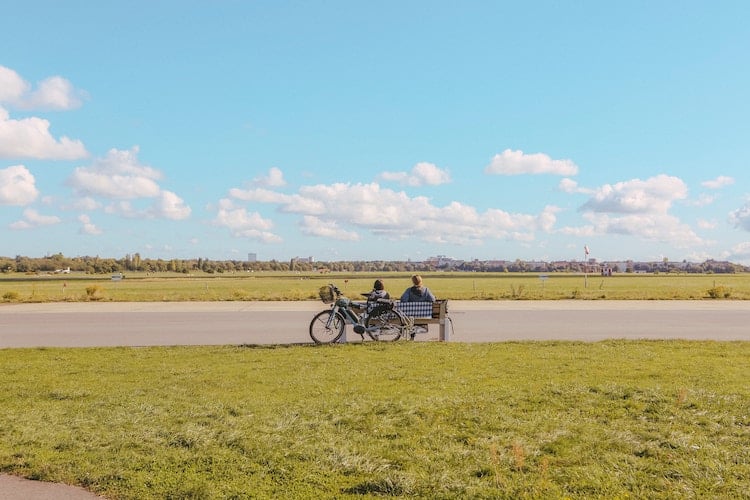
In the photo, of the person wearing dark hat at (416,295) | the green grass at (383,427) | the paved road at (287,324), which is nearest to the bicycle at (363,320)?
the person wearing dark hat at (416,295)

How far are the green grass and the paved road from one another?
407 centimetres

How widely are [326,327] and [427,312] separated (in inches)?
87.8

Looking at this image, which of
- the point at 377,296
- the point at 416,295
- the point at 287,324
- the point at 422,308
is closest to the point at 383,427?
the point at 377,296

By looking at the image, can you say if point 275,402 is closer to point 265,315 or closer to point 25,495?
point 25,495

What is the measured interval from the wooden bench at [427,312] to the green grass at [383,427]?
3.08m

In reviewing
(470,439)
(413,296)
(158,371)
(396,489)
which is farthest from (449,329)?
(396,489)

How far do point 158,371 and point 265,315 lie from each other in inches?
441

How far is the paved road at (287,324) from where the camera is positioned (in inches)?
563

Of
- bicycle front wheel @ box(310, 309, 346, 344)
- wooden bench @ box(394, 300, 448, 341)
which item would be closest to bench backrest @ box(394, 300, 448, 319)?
wooden bench @ box(394, 300, 448, 341)

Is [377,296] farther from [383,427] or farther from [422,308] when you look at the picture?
[383,427]

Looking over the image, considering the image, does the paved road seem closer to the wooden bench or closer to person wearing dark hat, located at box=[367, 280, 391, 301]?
the wooden bench

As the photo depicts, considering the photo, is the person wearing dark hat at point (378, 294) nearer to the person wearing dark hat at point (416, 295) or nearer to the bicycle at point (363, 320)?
the bicycle at point (363, 320)

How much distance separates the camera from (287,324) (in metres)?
17.5

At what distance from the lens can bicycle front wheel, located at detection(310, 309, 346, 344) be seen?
1288cm
